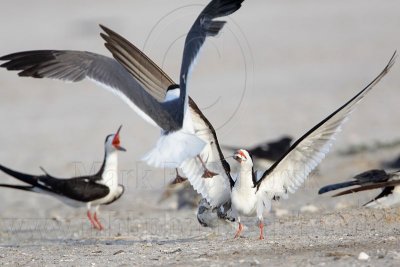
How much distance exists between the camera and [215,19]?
28.0 feet

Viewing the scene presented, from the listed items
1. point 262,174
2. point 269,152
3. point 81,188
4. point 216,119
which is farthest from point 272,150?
point 262,174

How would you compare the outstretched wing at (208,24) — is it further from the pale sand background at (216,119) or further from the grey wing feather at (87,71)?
the pale sand background at (216,119)

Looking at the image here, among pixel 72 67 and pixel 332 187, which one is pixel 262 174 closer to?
pixel 332 187

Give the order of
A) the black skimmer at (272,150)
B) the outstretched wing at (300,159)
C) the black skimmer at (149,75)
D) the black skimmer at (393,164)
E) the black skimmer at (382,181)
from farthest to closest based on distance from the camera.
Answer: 1. the black skimmer at (272,150)
2. the black skimmer at (393,164)
3. the black skimmer at (382,181)
4. the outstretched wing at (300,159)
5. the black skimmer at (149,75)

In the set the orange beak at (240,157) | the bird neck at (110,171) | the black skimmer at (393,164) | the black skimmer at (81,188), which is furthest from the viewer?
the black skimmer at (393,164)

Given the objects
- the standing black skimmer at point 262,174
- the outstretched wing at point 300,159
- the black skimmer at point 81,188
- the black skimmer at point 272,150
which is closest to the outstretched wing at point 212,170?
the standing black skimmer at point 262,174

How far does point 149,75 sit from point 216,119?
10087mm

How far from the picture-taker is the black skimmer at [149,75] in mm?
7875

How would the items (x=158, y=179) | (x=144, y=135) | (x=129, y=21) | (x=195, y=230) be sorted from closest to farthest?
(x=195, y=230) → (x=158, y=179) → (x=144, y=135) → (x=129, y=21)

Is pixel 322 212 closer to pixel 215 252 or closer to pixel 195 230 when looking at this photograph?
pixel 195 230

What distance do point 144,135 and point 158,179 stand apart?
3.65 m

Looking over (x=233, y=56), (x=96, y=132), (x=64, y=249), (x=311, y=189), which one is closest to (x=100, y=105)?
(x=96, y=132)

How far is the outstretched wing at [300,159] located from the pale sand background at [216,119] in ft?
1.70

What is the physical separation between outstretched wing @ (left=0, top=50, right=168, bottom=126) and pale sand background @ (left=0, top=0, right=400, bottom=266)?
1550 mm
